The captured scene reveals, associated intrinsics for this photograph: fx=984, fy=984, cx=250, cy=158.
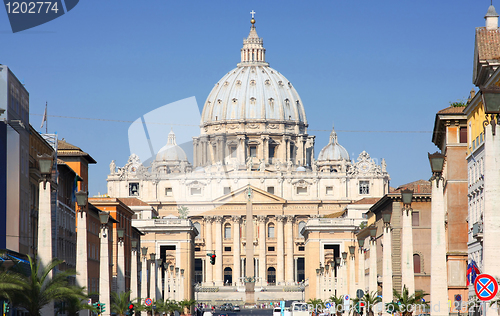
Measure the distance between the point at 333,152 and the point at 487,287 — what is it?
6381 inches

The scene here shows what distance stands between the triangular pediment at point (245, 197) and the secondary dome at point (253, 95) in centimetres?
3138

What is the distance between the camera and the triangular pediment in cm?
15288

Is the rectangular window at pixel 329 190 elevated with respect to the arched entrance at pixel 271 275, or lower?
elevated

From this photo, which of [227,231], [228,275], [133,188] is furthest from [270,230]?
[133,188]

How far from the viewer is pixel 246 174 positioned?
16188cm

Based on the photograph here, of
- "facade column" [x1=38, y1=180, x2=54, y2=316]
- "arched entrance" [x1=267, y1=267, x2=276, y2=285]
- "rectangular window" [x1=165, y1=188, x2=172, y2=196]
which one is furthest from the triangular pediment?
"facade column" [x1=38, y1=180, x2=54, y2=316]

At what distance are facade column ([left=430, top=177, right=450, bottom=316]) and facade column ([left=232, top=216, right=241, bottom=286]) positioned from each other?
12350 centimetres

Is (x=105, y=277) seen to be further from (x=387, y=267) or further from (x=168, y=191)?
(x=168, y=191)

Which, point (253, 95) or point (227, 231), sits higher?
point (253, 95)

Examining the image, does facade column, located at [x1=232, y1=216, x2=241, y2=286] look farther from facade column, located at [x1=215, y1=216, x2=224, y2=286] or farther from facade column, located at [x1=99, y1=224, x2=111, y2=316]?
facade column, located at [x1=99, y1=224, x2=111, y2=316]

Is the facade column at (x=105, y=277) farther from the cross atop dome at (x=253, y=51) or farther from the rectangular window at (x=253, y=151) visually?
the cross atop dome at (x=253, y=51)

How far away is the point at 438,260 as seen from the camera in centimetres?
2373

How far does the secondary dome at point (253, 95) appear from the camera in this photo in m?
185

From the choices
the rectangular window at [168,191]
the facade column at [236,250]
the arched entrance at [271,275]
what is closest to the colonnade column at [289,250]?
the arched entrance at [271,275]
